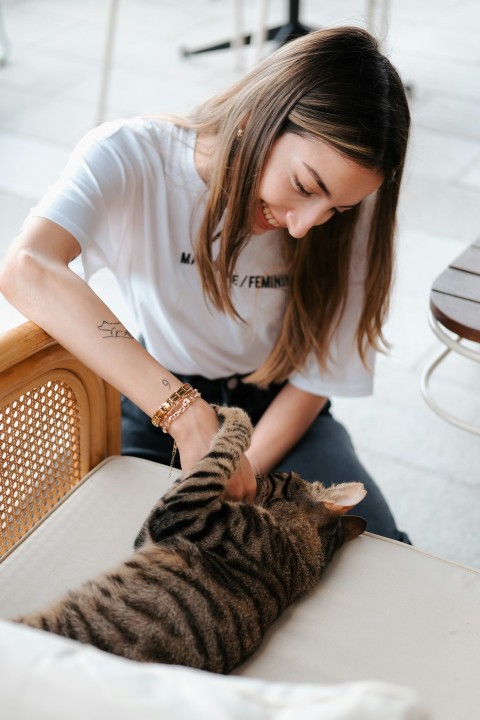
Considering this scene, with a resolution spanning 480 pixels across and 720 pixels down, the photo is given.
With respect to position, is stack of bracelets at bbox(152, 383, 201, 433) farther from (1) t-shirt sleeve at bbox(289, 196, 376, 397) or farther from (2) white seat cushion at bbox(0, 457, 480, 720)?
(1) t-shirt sleeve at bbox(289, 196, 376, 397)

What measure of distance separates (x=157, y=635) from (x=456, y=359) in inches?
65.3

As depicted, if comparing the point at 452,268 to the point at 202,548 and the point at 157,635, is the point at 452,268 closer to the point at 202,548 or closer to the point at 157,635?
the point at 202,548

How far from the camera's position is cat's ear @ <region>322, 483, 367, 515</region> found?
118cm

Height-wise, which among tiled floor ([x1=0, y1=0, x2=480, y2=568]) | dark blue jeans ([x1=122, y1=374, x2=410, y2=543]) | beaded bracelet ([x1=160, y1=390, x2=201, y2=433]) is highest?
beaded bracelet ([x1=160, y1=390, x2=201, y2=433])

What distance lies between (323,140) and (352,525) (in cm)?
52

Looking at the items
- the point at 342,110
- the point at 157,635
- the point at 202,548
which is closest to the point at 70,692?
the point at 157,635

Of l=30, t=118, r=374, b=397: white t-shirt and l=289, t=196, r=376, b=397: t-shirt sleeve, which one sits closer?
l=30, t=118, r=374, b=397: white t-shirt

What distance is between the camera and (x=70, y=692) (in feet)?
1.90

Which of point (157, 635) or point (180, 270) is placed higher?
point (180, 270)

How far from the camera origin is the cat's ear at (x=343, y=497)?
3.86 feet

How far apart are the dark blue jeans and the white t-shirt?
0.13 feet

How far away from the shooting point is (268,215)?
1285mm

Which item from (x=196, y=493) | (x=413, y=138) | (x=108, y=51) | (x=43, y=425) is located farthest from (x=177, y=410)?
(x=108, y=51)

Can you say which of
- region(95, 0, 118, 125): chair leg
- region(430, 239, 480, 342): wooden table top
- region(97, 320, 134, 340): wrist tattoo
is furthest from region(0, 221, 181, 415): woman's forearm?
region(95, 0, 118, 125): chair leg
